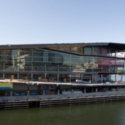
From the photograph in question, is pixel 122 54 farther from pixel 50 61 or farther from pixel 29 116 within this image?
pixel 29 116

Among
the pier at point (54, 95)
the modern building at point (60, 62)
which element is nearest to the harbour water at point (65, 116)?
the pier at point (54, 95)

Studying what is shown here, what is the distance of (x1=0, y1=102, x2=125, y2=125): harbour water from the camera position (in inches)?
756

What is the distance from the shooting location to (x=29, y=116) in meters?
21.1

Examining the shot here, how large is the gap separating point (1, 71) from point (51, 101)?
1586cm

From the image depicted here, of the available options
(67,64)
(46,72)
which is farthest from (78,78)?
(46,72)

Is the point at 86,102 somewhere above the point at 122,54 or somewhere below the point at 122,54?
below

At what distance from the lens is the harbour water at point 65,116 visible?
63.0 feet

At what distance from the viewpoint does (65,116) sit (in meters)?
21.3

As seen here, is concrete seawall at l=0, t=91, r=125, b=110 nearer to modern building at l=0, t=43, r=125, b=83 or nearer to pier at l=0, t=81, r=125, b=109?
pier at l=0, t=81, r=125, b=109

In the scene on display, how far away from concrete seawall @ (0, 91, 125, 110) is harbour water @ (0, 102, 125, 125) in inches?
50.3

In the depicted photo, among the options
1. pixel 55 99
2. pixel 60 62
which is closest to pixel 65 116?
pixel 55 99

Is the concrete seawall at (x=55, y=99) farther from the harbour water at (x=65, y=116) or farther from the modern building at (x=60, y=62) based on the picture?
the modern building at (x=60, y=62)

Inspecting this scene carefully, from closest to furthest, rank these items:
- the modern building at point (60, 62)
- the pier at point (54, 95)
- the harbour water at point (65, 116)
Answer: the harbour water at point (65, 116)
the pier at point (54, 95)
the modern building at point (60, 62)

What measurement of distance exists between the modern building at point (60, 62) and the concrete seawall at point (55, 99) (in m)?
7.59
